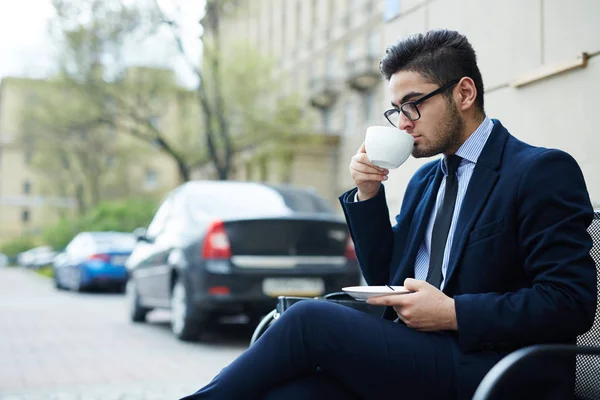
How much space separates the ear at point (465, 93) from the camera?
261cm

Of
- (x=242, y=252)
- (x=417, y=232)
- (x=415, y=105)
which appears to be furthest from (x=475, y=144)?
(x=242, y=252)

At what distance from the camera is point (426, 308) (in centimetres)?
229

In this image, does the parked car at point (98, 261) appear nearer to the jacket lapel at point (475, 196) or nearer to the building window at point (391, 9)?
the building window at point (391, 9)

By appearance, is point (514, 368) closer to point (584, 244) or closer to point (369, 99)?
point (584, 244)

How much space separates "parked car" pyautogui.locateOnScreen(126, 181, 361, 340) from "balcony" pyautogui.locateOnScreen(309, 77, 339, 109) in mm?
32656

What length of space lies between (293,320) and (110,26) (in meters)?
24.2

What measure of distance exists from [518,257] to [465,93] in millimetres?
566

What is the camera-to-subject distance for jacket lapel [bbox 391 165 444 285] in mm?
2764

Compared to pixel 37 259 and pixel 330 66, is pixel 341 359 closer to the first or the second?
pixel 330 66

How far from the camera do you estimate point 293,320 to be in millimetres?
2305

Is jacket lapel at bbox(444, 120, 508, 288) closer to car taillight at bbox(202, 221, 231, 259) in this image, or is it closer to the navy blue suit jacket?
the navy blue suit jacket

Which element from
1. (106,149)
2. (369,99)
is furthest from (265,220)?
(106,149)

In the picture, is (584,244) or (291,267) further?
(291,267)

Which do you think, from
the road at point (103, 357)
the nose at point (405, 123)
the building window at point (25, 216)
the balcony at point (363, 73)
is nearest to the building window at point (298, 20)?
the balcony at point (363, 73)
